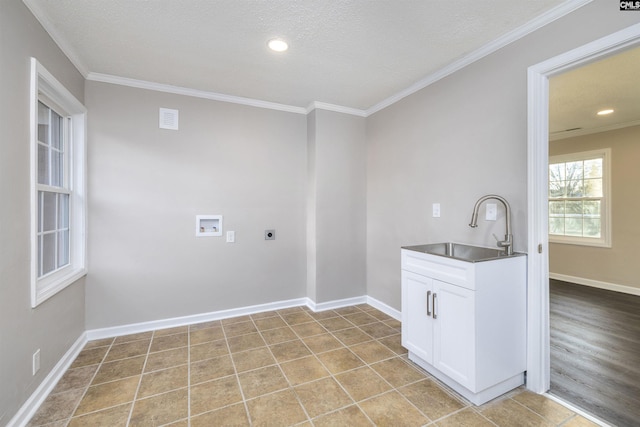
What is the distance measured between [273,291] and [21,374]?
2200mm

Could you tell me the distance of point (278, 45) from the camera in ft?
7.32

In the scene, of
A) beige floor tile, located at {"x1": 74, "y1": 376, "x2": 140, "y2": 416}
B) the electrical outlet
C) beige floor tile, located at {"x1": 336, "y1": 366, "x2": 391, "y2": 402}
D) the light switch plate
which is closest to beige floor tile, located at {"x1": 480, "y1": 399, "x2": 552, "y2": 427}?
beige floor tile, located at {"x1": 336, "y1": 366, "x2": 391, "y2": 402}

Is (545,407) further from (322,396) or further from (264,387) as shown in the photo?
(264,387)

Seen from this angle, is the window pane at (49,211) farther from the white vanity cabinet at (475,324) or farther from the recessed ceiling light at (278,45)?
the white vanity cabinet at (475,324)

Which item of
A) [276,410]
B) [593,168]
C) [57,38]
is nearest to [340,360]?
[276,410]

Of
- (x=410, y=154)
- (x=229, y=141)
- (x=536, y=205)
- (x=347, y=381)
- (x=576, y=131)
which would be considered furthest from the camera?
(x=576, y=131)

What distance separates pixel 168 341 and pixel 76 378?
27.5 inches

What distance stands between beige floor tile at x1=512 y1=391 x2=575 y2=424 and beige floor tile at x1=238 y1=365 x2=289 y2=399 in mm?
1579

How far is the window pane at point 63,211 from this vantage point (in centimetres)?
244

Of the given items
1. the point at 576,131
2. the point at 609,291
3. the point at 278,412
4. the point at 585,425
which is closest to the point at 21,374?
the point at 278,412

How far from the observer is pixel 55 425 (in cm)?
Answer: 166

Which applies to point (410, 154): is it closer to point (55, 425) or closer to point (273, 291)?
point (273, 291)

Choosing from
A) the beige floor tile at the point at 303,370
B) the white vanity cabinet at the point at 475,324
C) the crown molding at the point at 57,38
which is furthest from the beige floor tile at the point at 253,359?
the crown molding at the point at 57,38

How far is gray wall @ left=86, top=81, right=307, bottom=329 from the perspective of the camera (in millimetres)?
2775
